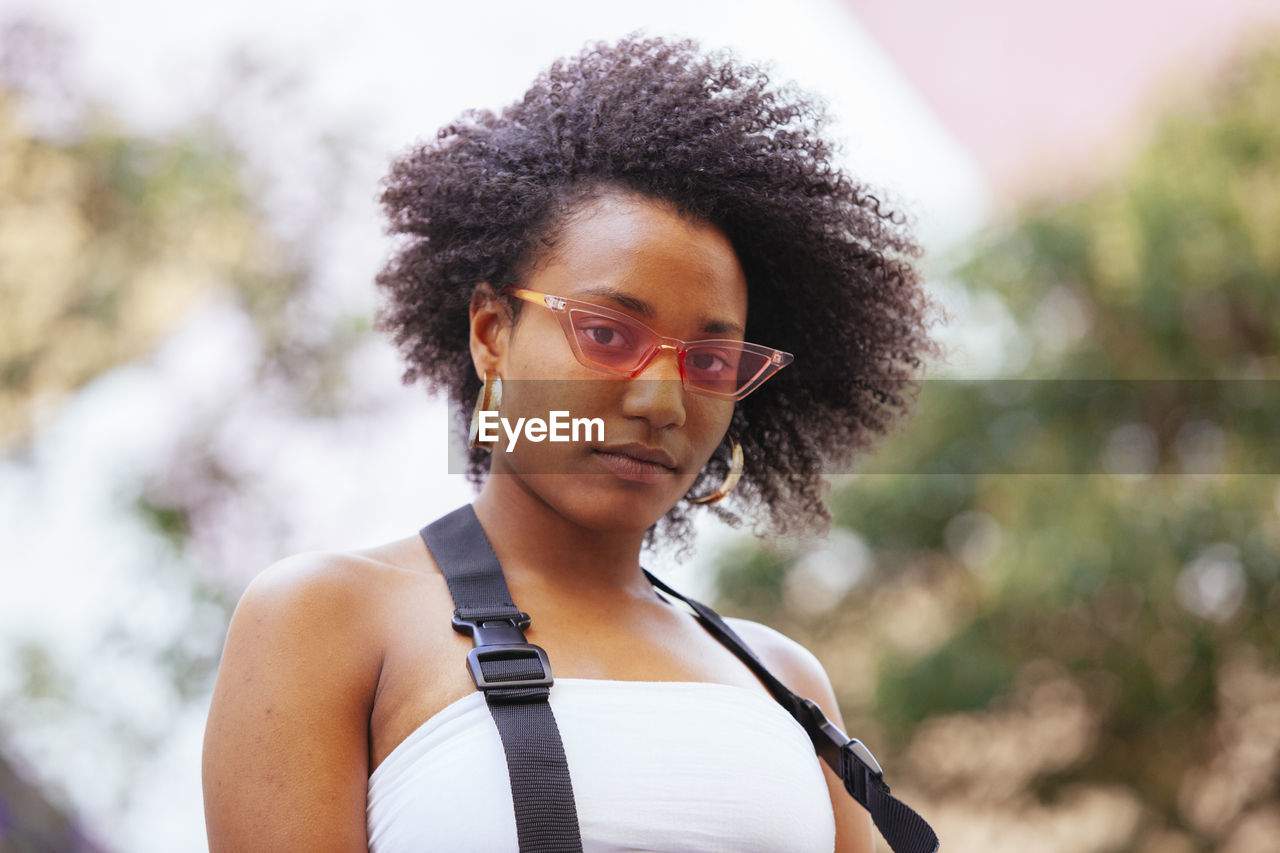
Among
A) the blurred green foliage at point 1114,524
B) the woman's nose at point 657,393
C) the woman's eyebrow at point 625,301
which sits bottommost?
the woman's nose at point 657,393

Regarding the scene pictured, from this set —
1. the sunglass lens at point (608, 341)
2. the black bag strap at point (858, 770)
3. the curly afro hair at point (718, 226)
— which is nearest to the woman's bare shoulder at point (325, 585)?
the sunglass lens at point (608, 341)

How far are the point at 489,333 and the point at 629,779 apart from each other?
2.37 ft

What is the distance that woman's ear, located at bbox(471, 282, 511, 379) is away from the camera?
1.87 meters

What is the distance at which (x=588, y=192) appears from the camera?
1853 millimetres

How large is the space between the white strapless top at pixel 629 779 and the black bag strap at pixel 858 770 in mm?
159

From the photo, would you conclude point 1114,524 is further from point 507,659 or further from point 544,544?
point 507,659

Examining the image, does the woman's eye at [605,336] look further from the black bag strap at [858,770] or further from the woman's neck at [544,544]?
the black bag strap at [858,770]

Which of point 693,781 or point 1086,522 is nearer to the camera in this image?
point 693,781

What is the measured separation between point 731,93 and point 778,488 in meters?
0.74

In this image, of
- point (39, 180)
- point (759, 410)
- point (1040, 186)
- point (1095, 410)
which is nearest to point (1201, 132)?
point (1040, 186)

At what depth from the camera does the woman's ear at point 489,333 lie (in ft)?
6.12

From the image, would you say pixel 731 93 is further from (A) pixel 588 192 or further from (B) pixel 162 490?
(B) pixel 162 490

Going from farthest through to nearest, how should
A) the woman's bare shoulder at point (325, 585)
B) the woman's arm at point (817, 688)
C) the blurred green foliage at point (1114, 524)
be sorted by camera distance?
the blurred green foliage at point (1114, 524) → the woman's arm at point (817, 688) → the woman's bare shoulder at point (325, 585)

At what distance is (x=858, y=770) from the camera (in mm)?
1876
